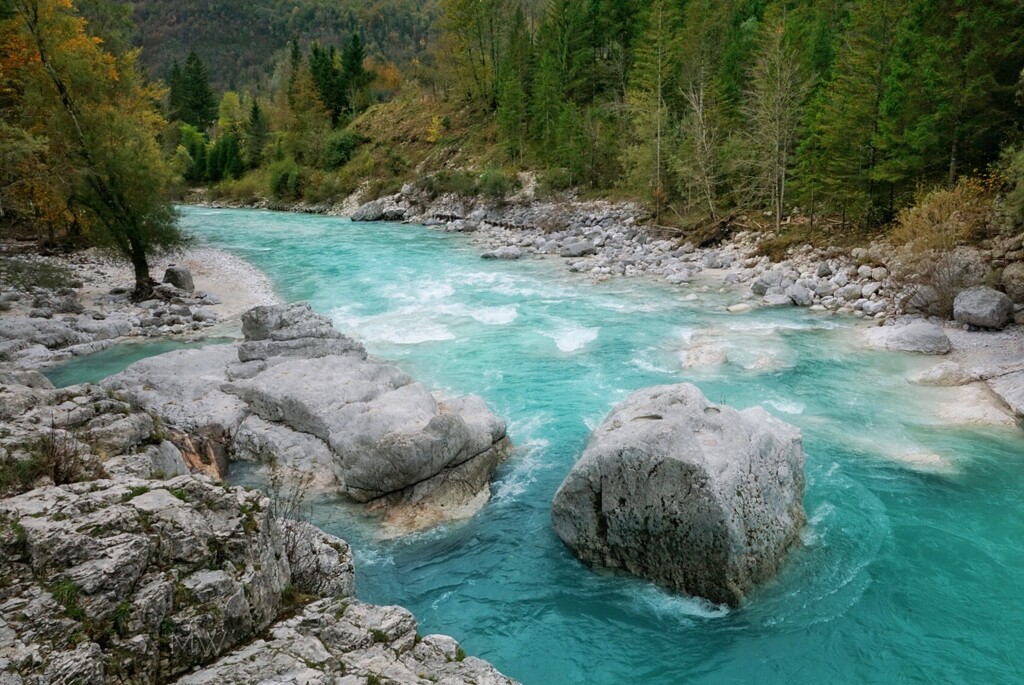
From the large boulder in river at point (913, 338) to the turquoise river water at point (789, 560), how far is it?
627 mm

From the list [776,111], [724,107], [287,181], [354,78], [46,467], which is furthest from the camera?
[354,78]

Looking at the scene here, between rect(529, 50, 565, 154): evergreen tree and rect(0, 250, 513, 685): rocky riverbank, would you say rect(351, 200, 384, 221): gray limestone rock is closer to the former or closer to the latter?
rect(529, 50, 565, 154): evergreen tree

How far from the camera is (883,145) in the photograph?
24.1 meters

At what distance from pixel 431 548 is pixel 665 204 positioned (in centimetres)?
3164

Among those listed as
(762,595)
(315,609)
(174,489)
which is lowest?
(762,595)

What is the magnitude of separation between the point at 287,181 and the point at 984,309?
218ft

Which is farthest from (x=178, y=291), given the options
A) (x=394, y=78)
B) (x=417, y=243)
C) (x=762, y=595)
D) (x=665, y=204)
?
(x=394, y=78)

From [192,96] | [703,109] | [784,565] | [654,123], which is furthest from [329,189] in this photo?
[784,565]

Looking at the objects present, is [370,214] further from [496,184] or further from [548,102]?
[548,102]

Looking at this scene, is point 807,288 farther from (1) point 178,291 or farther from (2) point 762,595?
(1) point 178,291

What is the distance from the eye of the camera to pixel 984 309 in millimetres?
17031

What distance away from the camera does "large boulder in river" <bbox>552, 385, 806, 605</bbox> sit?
317 inches

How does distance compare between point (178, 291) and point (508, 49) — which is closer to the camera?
point (178, 291)

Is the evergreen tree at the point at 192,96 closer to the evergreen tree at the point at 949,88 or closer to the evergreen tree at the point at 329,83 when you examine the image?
the evergreen tree at the point at 329,83
